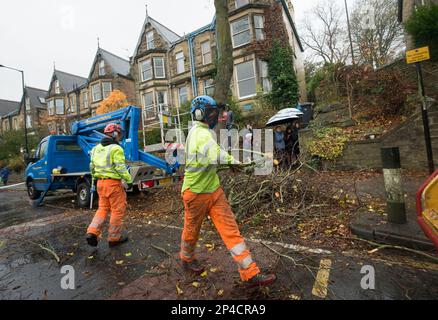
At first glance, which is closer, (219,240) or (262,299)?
(262,299)

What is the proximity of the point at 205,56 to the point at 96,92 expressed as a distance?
47.7 feet

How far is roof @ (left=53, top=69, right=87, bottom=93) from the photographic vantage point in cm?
3278

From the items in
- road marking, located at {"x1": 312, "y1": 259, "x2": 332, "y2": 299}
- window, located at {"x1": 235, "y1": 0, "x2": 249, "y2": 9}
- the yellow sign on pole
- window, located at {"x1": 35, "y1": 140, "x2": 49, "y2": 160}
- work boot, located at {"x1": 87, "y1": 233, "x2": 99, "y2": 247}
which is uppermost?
window, located at {"x1": 235, "y1": 0, "x2": 249, "y2": 9}

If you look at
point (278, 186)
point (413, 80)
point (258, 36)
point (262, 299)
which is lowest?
point (262, 299)

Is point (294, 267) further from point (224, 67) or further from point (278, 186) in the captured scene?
point (224, 67)

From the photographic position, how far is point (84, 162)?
30.5 ft

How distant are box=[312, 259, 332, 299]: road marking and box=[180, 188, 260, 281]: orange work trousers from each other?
0.60 metres

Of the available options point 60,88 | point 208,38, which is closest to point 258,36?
point 208,38

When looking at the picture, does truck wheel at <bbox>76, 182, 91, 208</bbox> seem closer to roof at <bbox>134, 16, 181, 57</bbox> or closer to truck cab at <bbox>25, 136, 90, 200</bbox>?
truck cab at <bbox>25, 136, 90, 200</bbox>

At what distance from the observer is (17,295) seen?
274cm

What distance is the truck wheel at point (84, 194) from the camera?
7273 mm

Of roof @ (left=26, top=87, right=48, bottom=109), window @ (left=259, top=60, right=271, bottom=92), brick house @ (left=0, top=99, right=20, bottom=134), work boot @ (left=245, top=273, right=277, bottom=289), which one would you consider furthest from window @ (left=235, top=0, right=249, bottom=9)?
brick house @ (left=0, top=99, right=20, bottom=134)

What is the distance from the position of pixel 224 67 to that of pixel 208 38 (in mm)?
15407

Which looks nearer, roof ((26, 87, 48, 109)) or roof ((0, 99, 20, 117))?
roof ((26, 87, 48, 109))
